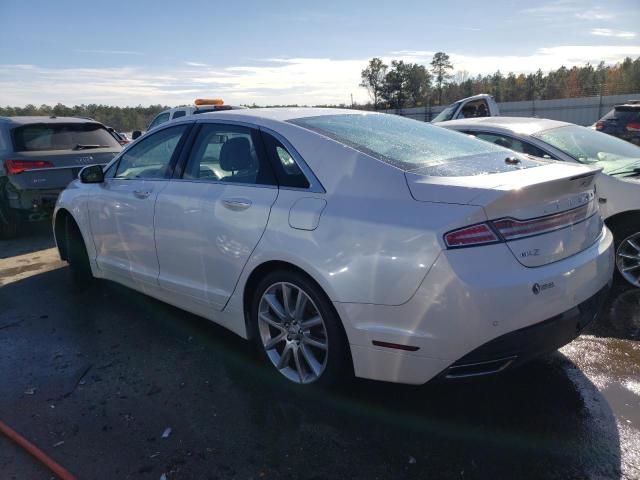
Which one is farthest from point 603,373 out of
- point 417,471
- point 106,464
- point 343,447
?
point 106,464

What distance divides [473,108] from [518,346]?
36.7 feet

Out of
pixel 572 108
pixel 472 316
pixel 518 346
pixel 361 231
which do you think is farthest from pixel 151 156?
pixel 572 108

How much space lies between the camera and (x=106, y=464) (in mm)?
2479

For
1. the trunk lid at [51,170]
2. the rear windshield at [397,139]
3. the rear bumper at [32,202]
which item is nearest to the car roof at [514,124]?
the rear windshield at [397,139]

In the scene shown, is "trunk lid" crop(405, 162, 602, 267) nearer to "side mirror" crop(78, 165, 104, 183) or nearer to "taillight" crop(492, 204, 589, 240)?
"taillight" crop(492, 204, 589, 240)

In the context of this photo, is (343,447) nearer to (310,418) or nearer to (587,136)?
(310,418)

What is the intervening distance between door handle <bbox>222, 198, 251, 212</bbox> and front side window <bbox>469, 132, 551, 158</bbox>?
2.81 meters

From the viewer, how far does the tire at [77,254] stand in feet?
16.3

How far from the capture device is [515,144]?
16.2 ft

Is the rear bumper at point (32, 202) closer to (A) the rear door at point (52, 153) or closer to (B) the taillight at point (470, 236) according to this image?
(A) the rear door at point (52, 153)

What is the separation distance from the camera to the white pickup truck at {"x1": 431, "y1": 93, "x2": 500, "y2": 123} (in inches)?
453

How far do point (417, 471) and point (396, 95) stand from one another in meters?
57.2

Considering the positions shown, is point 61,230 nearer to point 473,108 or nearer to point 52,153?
point 52,153

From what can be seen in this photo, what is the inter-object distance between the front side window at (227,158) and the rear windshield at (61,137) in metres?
4.74
